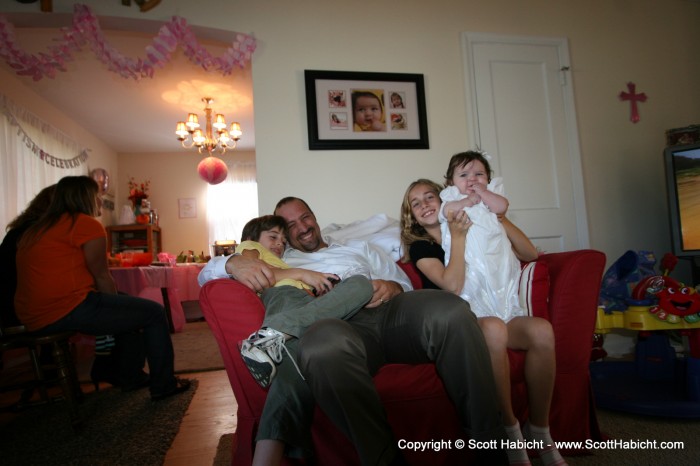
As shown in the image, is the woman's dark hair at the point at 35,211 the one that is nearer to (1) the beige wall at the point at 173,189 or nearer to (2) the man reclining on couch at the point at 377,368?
(2) the man reclining on couch at the point at 377,368

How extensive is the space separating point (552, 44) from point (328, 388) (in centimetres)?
310

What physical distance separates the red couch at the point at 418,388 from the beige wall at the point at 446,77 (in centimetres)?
130

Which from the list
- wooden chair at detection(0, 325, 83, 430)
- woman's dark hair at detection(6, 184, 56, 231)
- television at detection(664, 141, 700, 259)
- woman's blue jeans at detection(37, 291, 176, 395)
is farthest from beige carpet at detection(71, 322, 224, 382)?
television at detection(664, 141, 700, 259)

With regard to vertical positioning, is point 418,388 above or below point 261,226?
below

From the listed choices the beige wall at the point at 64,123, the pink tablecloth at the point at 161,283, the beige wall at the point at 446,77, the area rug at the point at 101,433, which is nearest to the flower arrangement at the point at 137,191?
the beige wall at the point at 64,123

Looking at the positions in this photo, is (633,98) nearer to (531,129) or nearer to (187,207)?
(531,129)

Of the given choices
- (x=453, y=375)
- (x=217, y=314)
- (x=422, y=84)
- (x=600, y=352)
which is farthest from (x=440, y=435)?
(x=422, y=84)

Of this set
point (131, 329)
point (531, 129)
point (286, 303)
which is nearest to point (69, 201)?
point (131, 329)

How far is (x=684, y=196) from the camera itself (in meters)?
2.59

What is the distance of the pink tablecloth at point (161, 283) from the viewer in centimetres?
394

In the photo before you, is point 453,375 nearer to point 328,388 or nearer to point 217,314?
point 328,388

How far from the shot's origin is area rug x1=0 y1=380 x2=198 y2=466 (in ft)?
5.40

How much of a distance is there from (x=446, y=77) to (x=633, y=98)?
4.97 ft

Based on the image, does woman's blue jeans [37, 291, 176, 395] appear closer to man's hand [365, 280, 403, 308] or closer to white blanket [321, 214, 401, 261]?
white blanket [321, 214, 401, 261]
